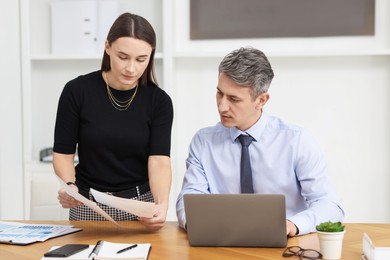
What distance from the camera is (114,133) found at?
7.79ft

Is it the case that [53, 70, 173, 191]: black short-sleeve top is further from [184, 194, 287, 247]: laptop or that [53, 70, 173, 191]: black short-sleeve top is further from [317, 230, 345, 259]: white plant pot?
[317, 230, 345, 259]: white plant pot

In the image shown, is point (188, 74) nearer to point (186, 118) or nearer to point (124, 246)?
point (186, 118)

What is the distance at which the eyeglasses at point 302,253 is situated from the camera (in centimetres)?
180

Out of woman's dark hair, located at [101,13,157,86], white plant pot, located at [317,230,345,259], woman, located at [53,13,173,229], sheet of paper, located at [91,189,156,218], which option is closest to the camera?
white plant pot, located at [317,230,345,259]

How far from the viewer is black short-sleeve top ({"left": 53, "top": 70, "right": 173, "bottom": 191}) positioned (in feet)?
7.79

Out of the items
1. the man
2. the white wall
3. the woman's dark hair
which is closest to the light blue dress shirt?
the man

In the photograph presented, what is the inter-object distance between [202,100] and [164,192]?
63.5 inches

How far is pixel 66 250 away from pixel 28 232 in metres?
0.33

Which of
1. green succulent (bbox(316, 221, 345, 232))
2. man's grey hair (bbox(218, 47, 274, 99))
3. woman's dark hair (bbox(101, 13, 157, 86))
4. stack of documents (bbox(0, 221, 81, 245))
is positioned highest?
woman's dark hair (bbox(101, 13, 157, 86))

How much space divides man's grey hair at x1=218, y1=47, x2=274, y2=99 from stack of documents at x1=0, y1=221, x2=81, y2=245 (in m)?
0.78

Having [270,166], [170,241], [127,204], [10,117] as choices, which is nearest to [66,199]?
[127,204]

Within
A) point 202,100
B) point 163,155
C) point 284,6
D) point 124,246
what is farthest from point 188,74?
point 124,246

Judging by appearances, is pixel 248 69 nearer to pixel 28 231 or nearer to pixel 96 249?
pixel 96 249

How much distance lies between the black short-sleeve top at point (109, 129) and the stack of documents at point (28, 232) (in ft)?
1.02
